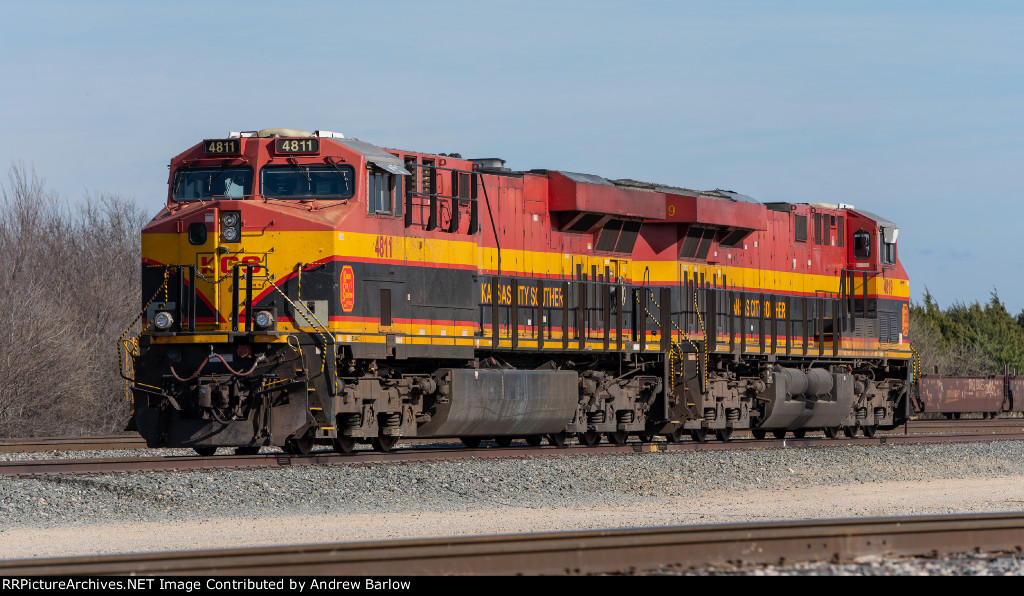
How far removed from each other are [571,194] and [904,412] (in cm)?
1056

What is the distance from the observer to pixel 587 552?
755cm

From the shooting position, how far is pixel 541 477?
14617mm

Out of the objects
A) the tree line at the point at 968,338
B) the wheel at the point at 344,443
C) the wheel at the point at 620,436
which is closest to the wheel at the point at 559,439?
the wheel at the point at 620,436

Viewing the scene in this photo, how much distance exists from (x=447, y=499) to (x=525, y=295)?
533 centimetres

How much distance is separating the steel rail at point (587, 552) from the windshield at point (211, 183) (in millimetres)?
7950

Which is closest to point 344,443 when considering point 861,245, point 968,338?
point 861,245

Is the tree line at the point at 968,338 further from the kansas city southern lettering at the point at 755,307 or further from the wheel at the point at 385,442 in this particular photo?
the wheel at the point at 385,442

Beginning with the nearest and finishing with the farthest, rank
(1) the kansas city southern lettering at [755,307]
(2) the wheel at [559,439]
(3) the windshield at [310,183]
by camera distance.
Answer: (3) the windshield at [310,183], (2) the wheel at [559,439], (1) the kansas city southern lettering at [755,307]

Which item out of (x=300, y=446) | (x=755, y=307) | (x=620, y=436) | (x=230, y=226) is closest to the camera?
(x=230, y=226)

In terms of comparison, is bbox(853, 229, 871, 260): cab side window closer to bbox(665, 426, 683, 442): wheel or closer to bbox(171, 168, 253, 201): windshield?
bbox(665, 426, 683, 442): wheel

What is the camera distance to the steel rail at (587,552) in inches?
273

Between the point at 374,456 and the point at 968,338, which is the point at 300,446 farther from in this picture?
the point at 968,338

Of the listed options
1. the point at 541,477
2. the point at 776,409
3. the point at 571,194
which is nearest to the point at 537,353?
the point at 571,194
